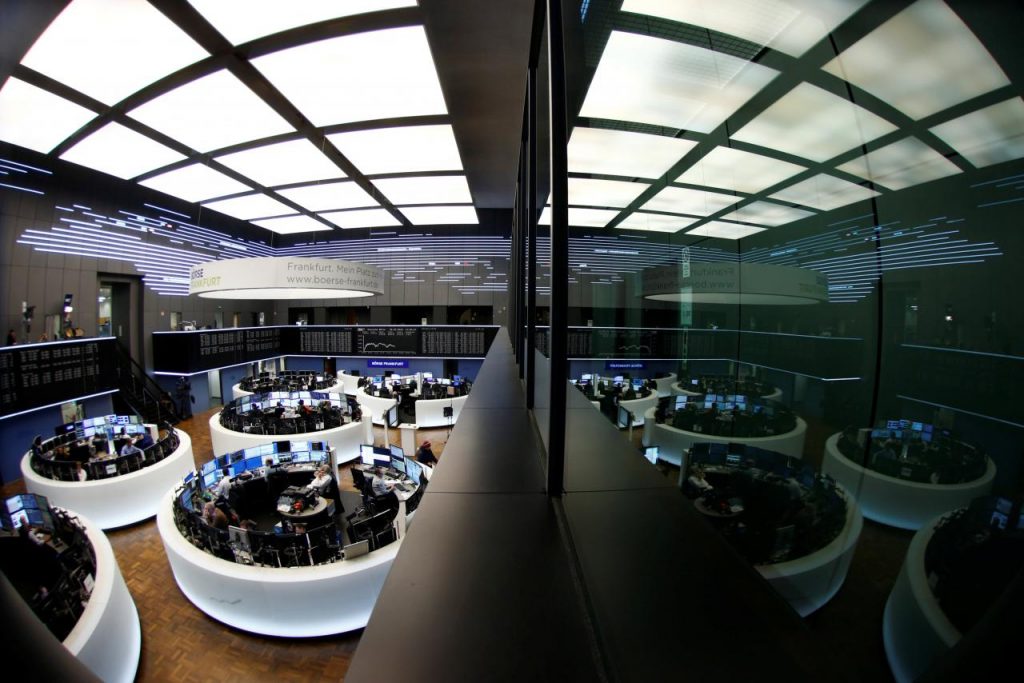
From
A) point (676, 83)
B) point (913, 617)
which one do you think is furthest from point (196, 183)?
point (913, 617)

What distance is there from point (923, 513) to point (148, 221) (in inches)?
594

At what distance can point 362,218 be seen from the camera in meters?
11.5

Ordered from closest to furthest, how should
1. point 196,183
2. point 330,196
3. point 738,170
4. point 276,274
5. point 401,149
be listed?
point 738,170 < point 276,274 < point 401,149 < point 196,183 < point 330,196

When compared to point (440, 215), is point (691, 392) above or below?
below

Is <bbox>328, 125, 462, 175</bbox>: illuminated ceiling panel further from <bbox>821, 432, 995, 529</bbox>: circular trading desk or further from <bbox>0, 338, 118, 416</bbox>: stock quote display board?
<bbox>0, 338, 118, 416</bbox>: stock quote display board

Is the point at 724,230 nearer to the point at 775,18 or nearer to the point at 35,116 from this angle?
the point at 775,18

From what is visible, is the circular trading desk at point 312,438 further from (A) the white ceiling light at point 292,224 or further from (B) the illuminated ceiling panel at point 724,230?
(B) the illuminated ceiling panel at point 724,230

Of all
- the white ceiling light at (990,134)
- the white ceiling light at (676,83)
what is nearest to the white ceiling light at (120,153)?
the white ceiling light at (676,83)

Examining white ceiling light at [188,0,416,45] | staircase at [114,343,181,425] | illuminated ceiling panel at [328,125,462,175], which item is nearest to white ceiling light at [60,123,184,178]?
illuminated ceiling panel at [328,125,462,175]

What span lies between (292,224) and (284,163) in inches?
263

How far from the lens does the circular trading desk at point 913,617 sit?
0.28 meters

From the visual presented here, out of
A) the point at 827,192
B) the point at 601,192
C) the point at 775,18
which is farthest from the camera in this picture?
the point at 601,192

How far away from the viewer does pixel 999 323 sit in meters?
0.26

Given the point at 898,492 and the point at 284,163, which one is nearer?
the point at 898,492
